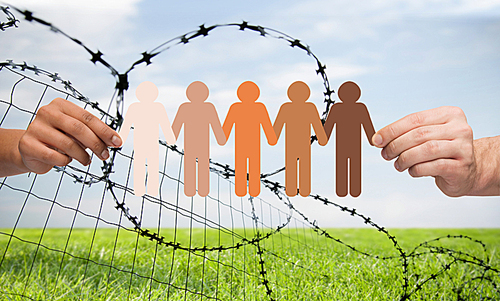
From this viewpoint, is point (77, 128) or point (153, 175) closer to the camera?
point (77, 128)

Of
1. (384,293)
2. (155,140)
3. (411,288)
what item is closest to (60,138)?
(155,140)

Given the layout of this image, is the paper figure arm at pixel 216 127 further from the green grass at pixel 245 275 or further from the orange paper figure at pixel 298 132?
the green grass at pixel 245 275

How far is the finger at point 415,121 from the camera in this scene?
1027mm

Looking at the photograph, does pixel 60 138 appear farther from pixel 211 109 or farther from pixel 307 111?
pixel 307 111

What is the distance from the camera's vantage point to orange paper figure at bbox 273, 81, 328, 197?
4.12ft

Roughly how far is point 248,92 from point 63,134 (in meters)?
0.63

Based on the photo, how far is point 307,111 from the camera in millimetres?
1260

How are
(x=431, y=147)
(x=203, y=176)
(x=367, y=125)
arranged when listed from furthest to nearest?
1. (x=203, y=176)
2. (x=367, y=125)
3. (x=431, y=147)

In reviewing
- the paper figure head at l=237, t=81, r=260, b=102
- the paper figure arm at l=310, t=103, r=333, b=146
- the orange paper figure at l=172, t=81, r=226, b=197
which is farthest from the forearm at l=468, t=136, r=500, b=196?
the orange paper figure at l=172, t=81, r=226, b=197

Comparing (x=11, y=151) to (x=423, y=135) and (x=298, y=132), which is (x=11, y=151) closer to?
(x=298, y=132)

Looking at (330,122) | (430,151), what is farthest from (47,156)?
(430,151)

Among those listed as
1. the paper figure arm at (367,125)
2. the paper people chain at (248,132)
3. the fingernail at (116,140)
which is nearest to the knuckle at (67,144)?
the fingernail at (116,140)

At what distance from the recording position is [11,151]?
1213 mm

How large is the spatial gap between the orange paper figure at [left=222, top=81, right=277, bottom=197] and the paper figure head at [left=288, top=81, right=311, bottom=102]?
0.39ft
